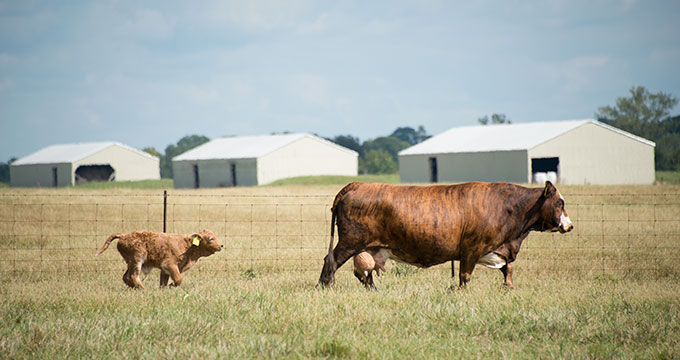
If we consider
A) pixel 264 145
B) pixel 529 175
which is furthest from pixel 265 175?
pixel 529 175

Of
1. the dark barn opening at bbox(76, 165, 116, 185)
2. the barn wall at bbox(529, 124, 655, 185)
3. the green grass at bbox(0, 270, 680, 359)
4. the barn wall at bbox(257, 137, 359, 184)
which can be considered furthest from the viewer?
the dark barn opening at bbox(76, 165, 116, 185)

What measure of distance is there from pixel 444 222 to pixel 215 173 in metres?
46.4

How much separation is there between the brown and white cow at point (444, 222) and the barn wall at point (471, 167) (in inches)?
1338

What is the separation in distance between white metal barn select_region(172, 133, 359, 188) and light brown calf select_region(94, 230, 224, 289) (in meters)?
40.8

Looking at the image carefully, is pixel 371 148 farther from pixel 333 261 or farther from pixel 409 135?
pixel 333 261

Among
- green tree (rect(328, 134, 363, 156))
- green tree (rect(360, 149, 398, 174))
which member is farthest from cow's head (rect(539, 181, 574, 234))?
green tree (rect(328, 134, 363, 156))

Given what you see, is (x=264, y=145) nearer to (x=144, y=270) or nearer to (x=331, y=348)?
(x=144, y=270)

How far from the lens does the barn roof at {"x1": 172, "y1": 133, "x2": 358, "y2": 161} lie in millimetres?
53022

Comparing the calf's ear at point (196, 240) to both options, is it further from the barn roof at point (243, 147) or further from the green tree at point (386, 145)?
the green tree at point (386, 145)

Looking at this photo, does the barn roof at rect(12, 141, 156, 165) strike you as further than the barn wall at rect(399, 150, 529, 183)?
Yes

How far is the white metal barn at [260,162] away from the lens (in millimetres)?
51406

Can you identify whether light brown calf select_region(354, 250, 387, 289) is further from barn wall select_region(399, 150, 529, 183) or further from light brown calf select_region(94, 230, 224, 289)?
barn wall select_region(399, 150, 529, 183)

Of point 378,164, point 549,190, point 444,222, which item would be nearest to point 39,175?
point 378,164

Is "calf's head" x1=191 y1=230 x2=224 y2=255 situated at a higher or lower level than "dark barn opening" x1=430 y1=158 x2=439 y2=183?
lower
